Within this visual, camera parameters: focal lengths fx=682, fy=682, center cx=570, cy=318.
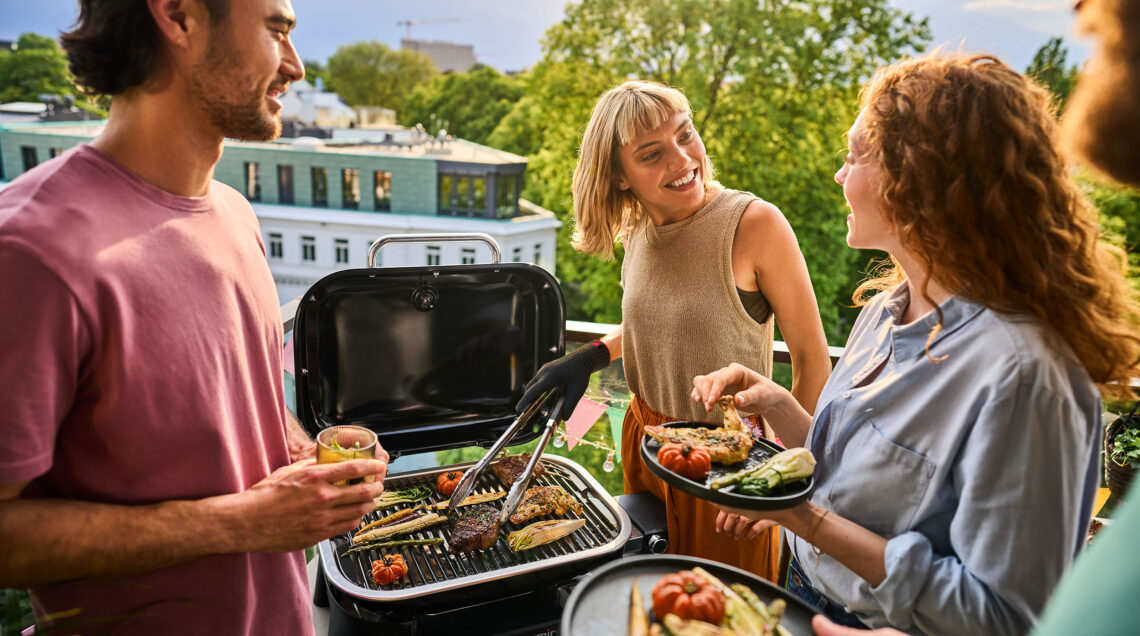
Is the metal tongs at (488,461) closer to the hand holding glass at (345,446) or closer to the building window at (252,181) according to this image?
the hand holding glass at (345,446)

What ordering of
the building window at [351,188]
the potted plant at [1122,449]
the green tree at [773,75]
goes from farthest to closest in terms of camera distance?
the building window at [351,188]
the green tree at [773,75]
the potted plant at [1122,449]

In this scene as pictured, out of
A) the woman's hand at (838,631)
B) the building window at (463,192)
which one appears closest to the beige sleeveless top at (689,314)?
the woman's hand at (838,631)

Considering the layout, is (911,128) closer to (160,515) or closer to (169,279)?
(169,279)

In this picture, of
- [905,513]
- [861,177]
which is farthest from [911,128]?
[905,513]

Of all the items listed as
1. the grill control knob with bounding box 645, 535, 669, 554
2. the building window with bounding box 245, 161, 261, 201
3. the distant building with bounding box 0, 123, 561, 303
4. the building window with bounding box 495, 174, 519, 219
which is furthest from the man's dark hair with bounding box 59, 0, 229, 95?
the building window with bounding box 245, 161, 261, 201

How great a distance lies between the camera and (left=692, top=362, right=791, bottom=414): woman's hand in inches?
64.0

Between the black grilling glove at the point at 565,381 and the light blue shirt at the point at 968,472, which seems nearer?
the light blue shirt at the point at 968,472

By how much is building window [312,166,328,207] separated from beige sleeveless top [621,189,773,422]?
55.6ft

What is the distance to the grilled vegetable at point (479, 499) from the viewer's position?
1939mm

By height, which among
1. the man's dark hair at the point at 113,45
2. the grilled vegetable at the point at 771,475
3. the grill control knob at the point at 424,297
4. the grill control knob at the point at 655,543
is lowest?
the grill control knob at the point at 655,543

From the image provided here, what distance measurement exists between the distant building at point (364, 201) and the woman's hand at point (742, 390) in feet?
50.1

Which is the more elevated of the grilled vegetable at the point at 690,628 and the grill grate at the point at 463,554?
the grilled vegetable at the point at 690,628

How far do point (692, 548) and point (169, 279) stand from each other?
157cm

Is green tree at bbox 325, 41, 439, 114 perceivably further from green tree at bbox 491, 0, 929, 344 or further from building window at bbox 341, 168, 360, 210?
green tree at bbox 491, 0, 929, 344
